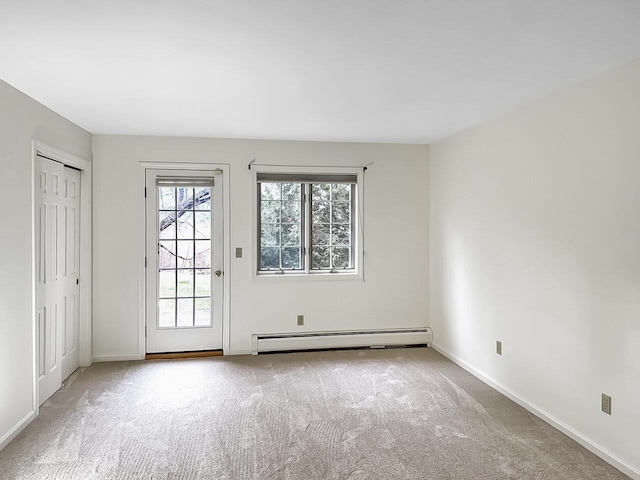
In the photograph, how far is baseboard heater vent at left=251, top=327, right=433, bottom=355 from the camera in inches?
201

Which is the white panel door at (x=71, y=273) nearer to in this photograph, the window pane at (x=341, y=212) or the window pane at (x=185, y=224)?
the window pane at (x=185, y=224)

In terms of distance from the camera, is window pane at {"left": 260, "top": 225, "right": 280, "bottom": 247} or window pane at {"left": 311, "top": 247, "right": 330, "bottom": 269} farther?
window pane at {"left": 311, "top": 247, "right": 330, "bottom": 269}

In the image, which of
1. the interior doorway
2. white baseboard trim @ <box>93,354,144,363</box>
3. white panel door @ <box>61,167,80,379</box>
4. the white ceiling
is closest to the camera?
the white ceiling

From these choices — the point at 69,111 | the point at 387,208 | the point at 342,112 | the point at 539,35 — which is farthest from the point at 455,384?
the point at 69,111

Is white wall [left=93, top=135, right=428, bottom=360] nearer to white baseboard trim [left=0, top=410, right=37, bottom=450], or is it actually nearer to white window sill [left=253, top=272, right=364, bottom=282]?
white window sill [left=253, top=272, right=364, bottom=282]

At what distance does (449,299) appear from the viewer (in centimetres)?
497

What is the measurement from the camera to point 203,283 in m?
5.04

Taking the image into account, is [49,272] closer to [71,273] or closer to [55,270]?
[55,270]

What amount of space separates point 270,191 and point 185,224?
1.00 meters

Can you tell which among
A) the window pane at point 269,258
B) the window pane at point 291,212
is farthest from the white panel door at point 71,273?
the window pane at point 291,212

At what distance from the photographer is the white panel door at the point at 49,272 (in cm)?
360

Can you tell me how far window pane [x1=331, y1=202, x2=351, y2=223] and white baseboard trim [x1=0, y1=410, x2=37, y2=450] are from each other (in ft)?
11.0

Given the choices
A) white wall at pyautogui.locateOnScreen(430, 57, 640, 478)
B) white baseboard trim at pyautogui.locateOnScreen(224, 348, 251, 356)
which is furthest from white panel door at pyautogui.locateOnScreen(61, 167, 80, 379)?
white wall at pyautogui.locateOnScreen(430, 57, 640, 478)

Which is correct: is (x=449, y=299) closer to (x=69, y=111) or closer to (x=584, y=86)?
(x=584, y=86)
